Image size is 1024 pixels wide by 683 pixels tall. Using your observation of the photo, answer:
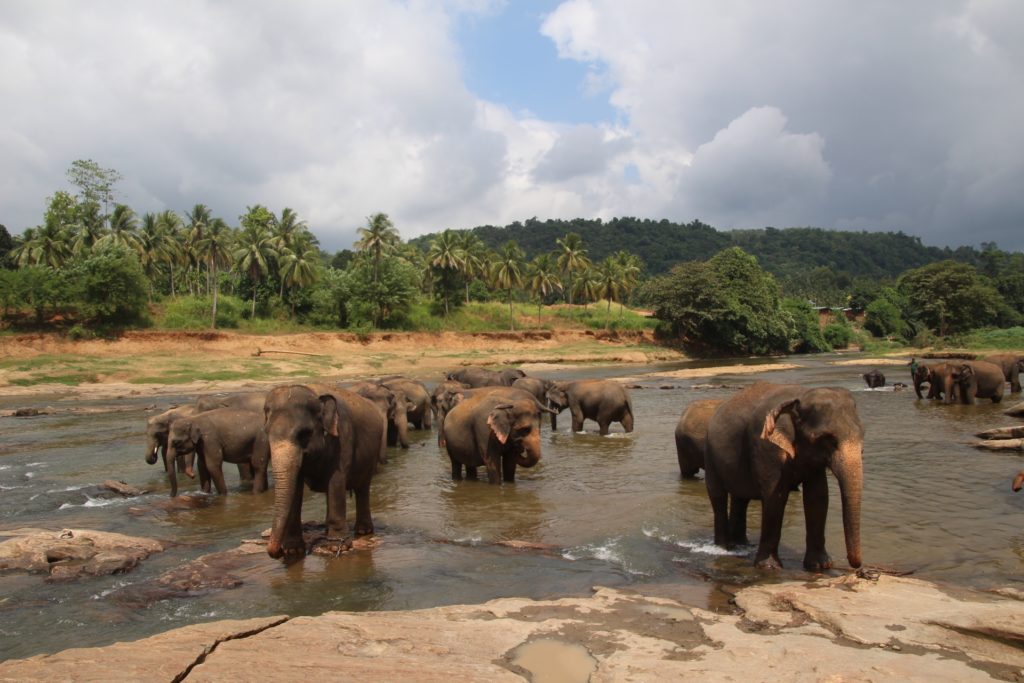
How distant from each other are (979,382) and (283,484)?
28.6 m

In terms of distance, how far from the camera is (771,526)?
8.41 metres

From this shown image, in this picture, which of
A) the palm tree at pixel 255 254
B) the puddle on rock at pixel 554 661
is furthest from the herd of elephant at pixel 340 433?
the palm tree at pixel 255 254

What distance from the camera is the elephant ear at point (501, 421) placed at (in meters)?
13.1

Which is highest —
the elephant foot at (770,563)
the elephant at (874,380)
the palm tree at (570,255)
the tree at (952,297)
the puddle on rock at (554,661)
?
the palm tree at (570,255)

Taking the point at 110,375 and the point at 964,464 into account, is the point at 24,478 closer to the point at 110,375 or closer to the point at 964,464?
the point at 964,464

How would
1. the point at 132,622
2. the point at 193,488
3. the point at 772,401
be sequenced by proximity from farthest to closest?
the point at 193,488
the point at 772,401
the point at 132,622

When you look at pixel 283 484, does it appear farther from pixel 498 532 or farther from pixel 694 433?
pixel 694 433

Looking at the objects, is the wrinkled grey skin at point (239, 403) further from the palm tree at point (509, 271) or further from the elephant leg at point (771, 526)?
the palm tree at point (509, 271)

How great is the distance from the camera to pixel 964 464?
15523mm

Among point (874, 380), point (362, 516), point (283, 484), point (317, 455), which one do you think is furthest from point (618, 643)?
point (874, 380)

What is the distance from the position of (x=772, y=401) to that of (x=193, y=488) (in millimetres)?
12449

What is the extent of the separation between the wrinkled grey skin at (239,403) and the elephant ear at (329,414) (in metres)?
6.53

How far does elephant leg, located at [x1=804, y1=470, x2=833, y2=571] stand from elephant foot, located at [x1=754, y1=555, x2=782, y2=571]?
1.04 feet

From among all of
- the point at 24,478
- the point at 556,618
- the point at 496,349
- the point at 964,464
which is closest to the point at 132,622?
the point at 556,618
